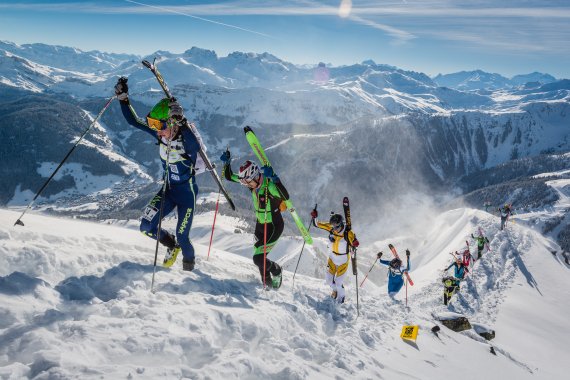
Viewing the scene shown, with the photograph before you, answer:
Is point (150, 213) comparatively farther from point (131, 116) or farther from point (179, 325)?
point (179, 325)

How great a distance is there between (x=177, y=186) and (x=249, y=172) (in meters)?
2.07

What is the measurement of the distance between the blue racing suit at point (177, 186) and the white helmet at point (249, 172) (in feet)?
4.81

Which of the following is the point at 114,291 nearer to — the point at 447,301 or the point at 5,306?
the point at 5,306

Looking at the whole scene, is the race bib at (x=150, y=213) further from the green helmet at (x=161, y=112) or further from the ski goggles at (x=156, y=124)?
the green helmet at (x=161, y=112)

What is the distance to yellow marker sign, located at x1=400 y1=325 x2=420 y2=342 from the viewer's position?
10.5m

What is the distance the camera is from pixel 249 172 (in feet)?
34.5

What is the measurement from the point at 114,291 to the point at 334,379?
4.39m

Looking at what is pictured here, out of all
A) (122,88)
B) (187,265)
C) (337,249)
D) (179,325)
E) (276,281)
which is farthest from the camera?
(337,249)

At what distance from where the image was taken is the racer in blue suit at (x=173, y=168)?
920 cm

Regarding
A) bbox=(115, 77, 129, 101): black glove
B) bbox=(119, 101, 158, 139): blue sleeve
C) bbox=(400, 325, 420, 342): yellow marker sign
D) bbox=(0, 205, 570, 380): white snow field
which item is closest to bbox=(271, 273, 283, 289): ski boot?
bbox=(0, 205, 570, 380): white snow field

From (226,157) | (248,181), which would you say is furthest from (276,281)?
(226,157)

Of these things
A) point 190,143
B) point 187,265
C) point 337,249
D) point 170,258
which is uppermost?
point 190,143

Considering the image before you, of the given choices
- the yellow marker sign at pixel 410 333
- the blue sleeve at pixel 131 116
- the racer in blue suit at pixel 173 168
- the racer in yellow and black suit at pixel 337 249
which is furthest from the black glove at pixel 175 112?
the yellow marker sign at pixel 410 333

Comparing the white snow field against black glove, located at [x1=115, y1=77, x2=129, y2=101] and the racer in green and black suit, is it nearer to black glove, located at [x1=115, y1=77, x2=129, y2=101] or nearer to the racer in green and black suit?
the racer in green and black suit
